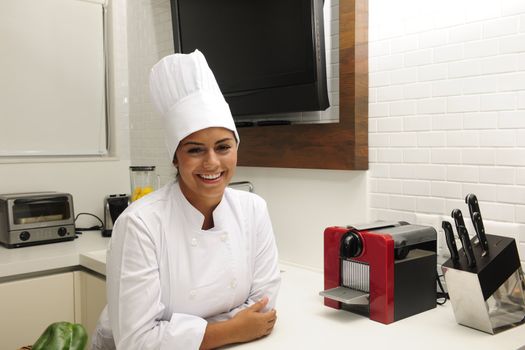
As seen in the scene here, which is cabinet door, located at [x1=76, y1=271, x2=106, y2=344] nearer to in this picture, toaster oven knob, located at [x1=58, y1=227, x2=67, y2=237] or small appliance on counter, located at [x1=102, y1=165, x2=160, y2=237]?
toaster oven knob, located at [x1=58, y1=227, x2=67, y2=237]

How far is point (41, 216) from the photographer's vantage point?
268 cm

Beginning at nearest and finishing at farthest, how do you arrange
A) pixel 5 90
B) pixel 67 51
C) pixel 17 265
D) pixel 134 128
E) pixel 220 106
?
pixel 220 106 < pixel 17 265 < pixel 5 90 < pixel 67 51 < pixel 134 128

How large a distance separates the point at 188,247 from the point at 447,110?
1178 millimetres

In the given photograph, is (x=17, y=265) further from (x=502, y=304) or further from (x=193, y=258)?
(x=502, y=304)

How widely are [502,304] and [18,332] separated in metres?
1.95

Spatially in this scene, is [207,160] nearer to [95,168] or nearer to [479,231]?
[479,231]

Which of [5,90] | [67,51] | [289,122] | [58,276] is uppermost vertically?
[67,51]

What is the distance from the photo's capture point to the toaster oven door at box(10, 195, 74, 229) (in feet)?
8.46

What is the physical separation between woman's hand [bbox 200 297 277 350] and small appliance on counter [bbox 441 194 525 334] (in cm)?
57

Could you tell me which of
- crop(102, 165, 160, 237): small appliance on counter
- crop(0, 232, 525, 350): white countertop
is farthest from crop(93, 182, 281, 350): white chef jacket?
crop(102, 165, 160, 237): small appliance on counter

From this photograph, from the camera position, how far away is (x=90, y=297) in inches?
95.7

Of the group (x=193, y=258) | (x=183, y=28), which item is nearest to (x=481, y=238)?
(x=193, y=258)

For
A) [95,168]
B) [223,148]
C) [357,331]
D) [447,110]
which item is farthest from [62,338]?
[95,168]

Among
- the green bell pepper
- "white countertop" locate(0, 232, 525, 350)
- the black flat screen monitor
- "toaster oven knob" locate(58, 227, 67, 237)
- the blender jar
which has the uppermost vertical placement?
the black flat screen monitor
